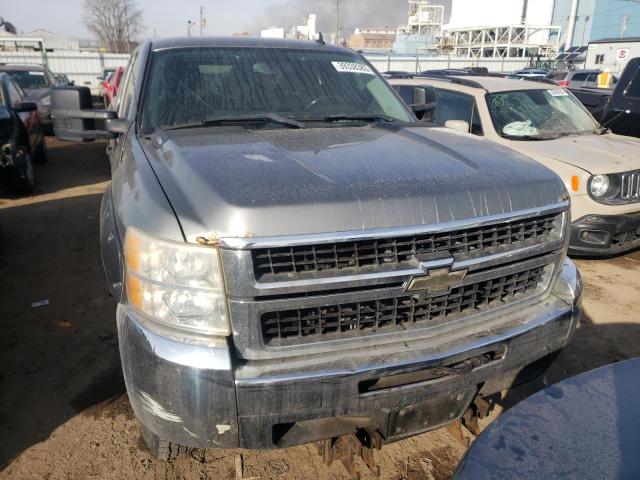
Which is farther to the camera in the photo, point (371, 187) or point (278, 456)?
point (278, 456)

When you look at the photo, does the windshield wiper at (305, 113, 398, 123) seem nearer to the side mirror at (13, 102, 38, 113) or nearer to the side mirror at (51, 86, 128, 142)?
the side mirror at (51, 86, 128, 142)

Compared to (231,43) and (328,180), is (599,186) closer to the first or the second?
(231,43)

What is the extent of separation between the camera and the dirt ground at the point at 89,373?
2514mm

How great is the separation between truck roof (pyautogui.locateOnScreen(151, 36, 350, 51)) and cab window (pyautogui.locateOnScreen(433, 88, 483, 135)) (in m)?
2.64

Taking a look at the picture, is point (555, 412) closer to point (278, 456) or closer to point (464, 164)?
point (464, 164)

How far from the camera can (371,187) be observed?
1.91m

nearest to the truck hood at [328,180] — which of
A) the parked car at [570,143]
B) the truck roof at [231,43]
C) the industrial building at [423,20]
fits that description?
the truck roof at [231,43]

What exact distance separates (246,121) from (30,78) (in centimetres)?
1262

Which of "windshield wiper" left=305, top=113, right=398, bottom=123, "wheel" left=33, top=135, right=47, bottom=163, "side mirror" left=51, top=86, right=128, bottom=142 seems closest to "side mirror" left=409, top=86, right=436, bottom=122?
"windshield wiper" left=305, top=113, right=398, bottom=123

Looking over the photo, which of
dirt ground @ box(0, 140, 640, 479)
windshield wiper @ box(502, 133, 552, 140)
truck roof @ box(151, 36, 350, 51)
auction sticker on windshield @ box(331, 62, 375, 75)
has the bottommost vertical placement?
dirt ground @ box(0, 140, 640, 479)

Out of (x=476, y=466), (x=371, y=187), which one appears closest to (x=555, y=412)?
(x=476, y=466)

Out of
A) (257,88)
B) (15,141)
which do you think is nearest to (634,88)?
(257,88)

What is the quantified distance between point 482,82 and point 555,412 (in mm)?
5814

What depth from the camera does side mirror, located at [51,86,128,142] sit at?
3.04 metres
